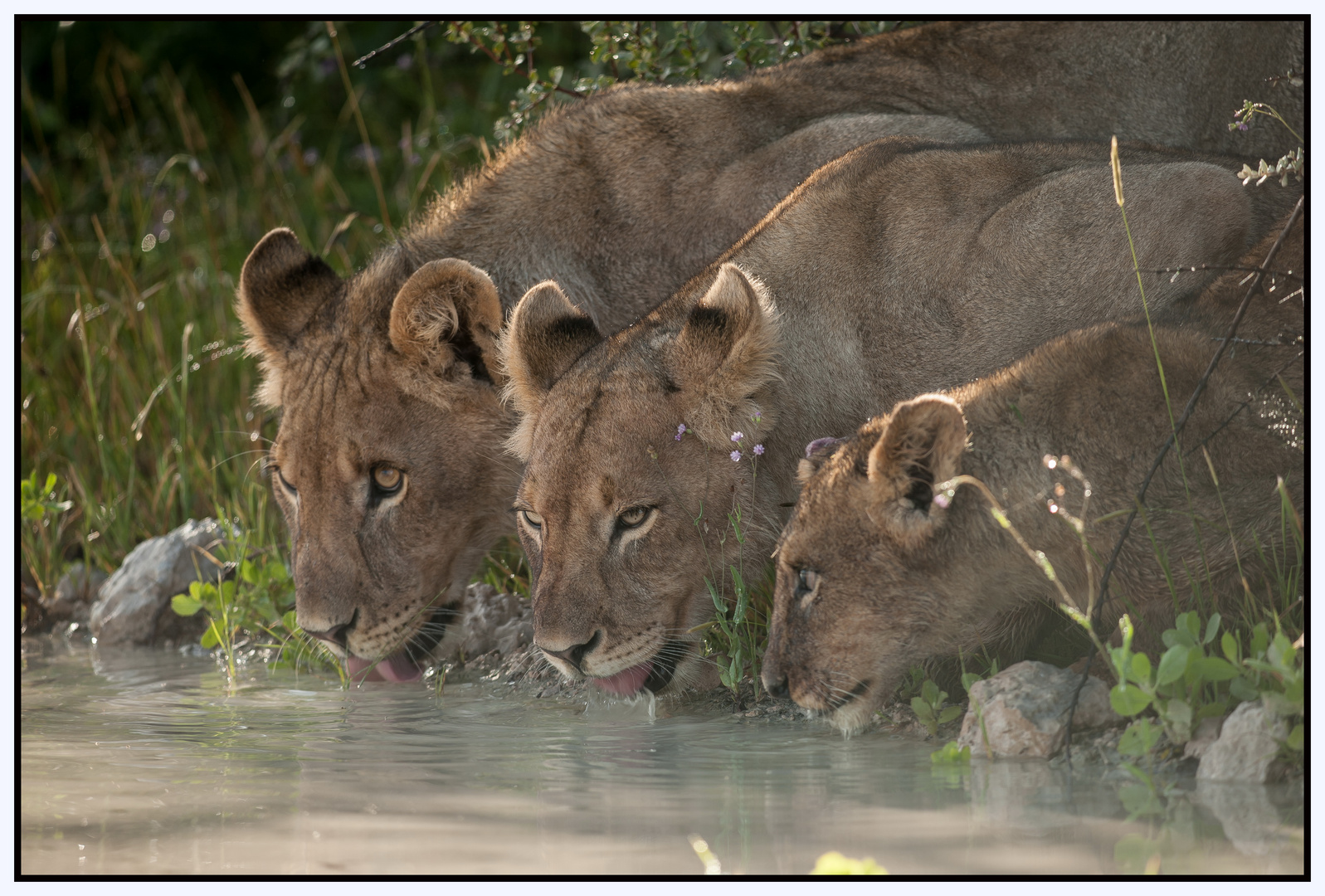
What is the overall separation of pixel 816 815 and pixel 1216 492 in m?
1.47

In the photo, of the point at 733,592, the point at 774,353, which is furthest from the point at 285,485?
the point at 774,353

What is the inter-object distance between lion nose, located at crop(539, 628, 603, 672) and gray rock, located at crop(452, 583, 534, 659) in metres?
1.27

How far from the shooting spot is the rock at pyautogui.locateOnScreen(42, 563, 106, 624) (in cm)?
726

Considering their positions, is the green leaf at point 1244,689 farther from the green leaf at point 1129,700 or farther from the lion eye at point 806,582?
the lion eye at point 806,582

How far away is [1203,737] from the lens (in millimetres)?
3844

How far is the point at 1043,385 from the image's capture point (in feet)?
13.9

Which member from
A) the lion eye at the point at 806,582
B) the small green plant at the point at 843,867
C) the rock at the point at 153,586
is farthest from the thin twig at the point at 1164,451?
the rock at the point at 153,586

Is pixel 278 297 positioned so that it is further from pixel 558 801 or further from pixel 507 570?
pixel 558 801

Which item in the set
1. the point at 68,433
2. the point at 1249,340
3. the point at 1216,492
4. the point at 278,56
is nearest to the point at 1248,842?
the point at 1216,492

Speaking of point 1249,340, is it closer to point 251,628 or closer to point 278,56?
point 251,628

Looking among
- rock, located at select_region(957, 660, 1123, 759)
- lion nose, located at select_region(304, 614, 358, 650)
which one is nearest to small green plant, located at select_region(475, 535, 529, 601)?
lion nose, located at select_region(304, 614, 358, 650)

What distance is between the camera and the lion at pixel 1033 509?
13.4 feet

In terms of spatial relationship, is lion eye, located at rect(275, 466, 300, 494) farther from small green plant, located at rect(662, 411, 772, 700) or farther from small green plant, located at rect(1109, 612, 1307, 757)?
small green plant, located at rect(1109, 612, 1307, 757)

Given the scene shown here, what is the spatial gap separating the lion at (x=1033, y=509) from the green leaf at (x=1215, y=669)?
0.30 metres
